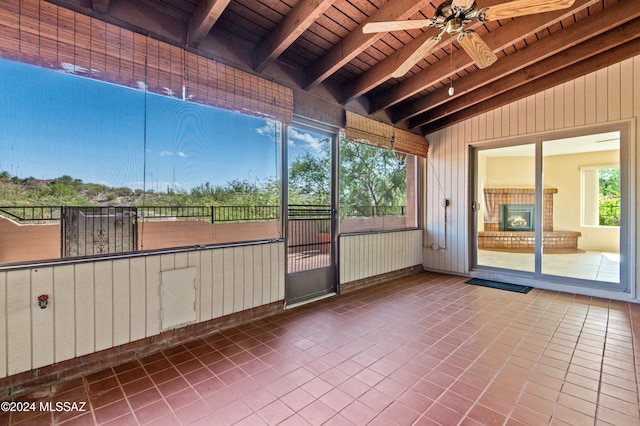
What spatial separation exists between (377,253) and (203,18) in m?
3.77

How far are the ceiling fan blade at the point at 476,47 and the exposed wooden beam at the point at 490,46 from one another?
894 millimetres

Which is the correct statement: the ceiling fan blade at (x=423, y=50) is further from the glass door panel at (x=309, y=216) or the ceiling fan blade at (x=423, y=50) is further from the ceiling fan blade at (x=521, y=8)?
the glass door panel at (x=309, y=216)

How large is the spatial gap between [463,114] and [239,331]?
487cm

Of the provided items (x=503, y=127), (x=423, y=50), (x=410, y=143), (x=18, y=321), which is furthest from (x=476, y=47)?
(x=18, y=321)

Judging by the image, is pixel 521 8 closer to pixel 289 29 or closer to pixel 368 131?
pixel 289 29

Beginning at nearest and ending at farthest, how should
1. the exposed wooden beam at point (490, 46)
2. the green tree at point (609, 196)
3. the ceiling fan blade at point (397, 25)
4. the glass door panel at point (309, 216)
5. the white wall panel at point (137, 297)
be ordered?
the ceiling fan blade at point (397, 25), the white wall panel at point (137, 297), the exposed wooden beam at point (490, 46), the glass door panel at point (309, 216), the green tree at point (609, 196)

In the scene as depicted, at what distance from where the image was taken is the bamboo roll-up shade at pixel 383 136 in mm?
4145

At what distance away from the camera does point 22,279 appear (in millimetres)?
1963

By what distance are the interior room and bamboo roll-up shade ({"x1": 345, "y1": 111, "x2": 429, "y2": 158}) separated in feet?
0.16

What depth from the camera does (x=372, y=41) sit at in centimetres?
280

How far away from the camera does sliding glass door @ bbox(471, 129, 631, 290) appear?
404 cm

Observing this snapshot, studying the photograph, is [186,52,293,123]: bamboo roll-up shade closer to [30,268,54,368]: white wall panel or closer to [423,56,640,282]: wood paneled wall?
[30,268,54,368]: white wall panel

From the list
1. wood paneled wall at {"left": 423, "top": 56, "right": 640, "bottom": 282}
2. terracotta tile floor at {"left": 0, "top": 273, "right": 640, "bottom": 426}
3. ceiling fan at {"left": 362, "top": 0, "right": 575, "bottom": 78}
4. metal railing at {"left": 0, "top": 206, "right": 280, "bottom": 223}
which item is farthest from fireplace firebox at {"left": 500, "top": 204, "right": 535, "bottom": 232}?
metal railing at {"left": 0, "top": 206, "right": 280, "bottom": 223}

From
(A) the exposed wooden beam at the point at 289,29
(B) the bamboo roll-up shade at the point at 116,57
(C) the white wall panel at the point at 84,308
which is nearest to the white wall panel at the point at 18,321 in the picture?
(C) the white wall panel at the point at 84,308
